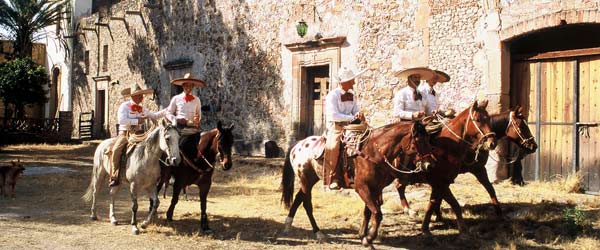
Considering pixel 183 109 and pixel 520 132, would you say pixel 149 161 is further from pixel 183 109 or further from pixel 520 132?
pixel 520 132

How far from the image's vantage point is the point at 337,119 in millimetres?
7066

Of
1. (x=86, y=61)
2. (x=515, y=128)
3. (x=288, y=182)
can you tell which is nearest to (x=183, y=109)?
(x=288, y=182)

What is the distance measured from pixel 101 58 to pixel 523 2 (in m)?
18.8

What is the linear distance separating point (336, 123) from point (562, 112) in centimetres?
483

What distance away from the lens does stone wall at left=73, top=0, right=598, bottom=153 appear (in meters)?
10.7

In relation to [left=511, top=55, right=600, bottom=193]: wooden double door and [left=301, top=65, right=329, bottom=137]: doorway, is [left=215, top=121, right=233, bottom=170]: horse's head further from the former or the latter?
[left=301, top=65, right=329, bottom=137]: doorway

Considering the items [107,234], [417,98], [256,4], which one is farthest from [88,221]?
[256,4]

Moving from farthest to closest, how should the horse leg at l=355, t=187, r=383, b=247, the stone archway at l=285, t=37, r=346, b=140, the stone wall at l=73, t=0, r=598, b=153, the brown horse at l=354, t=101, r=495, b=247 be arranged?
the stone archway at l=285, t=37, r=346, b=140
the stone wall at l=73, t=0, r=598, b=153
the brown horse at l=354, t=101, r=495, b=247
the horse leg at l=355, t=187, r=383, b=247

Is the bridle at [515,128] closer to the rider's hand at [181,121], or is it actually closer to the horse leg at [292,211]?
the horse leg at [292,211]

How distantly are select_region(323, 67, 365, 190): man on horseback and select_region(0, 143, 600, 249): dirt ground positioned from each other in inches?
31.1

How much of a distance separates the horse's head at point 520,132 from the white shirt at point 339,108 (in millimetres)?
1840

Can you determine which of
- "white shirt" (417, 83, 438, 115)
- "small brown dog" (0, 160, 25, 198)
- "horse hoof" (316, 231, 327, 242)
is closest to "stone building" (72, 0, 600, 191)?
"white shirt" (417, 83, 438, 115)

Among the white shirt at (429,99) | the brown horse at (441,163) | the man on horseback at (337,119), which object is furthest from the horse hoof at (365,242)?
the white shirt at (429,99)

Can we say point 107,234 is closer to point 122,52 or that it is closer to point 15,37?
point 122,52
